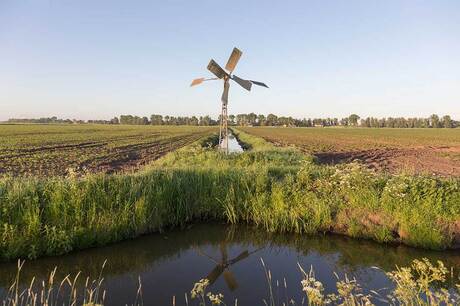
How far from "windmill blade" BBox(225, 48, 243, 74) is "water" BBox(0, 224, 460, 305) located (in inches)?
510

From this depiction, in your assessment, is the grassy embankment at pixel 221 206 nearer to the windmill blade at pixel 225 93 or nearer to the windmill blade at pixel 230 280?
the windmill blade at pixel 230 280

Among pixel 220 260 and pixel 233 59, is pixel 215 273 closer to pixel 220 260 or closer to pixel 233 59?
pixel 220 260

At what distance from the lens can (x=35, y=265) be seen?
22.6 feet

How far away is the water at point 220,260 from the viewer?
6.22m

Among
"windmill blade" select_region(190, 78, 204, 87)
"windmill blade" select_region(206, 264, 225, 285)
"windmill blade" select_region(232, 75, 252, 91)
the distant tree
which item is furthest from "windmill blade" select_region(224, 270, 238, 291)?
the distant tree

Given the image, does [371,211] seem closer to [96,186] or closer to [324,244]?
[324,244]

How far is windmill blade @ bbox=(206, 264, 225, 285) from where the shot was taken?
664cm

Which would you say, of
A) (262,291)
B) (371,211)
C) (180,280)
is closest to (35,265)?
(180,280)

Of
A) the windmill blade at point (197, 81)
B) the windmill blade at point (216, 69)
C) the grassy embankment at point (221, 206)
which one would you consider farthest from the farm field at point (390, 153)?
the windmill blade at point (197, 81)

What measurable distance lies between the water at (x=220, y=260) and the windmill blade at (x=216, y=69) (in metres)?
12.3

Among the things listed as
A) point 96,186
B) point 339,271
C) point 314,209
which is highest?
point 96,186

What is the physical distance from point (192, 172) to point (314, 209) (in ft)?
13.8

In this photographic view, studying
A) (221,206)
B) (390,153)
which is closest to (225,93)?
(221,206)

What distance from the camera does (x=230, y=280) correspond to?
260 inches
